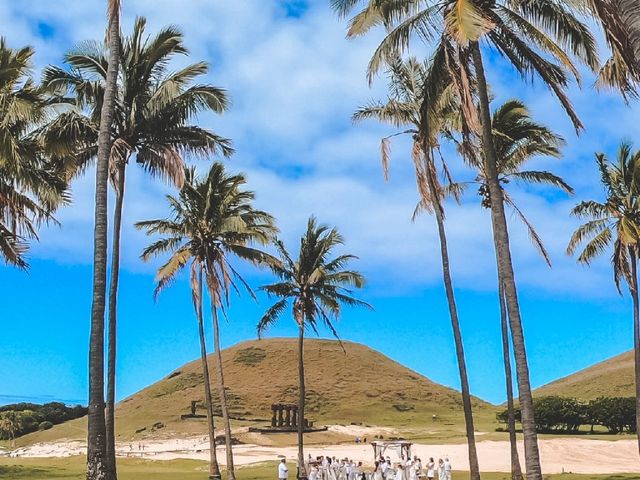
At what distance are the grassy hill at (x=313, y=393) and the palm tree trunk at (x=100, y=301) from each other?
6116 cm

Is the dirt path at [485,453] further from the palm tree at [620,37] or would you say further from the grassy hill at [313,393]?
the palm tree at [620,37]

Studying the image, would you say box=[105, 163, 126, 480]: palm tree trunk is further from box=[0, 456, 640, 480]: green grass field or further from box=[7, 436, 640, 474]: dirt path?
box=[7, 436, 640, 474]: dirt path

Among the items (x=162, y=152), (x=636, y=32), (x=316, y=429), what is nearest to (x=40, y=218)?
(x=162, y=152)

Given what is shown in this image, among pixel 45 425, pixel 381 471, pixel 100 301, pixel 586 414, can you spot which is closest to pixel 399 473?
pixel 381 471

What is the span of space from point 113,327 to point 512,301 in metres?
10.3

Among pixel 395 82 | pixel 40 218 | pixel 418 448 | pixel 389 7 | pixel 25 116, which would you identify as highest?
pixel 395 82

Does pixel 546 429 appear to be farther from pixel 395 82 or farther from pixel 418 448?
pixel 395 82

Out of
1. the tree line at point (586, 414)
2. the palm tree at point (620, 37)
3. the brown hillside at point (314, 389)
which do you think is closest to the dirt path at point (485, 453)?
the tree line at point (586, 414)

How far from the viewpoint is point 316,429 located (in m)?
65.2

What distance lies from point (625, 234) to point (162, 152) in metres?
18.2

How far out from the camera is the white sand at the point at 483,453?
3650 cm

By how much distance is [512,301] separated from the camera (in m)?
15.4

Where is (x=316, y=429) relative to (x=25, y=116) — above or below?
below

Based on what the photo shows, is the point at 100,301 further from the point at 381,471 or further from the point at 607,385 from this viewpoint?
the point at 607,385
